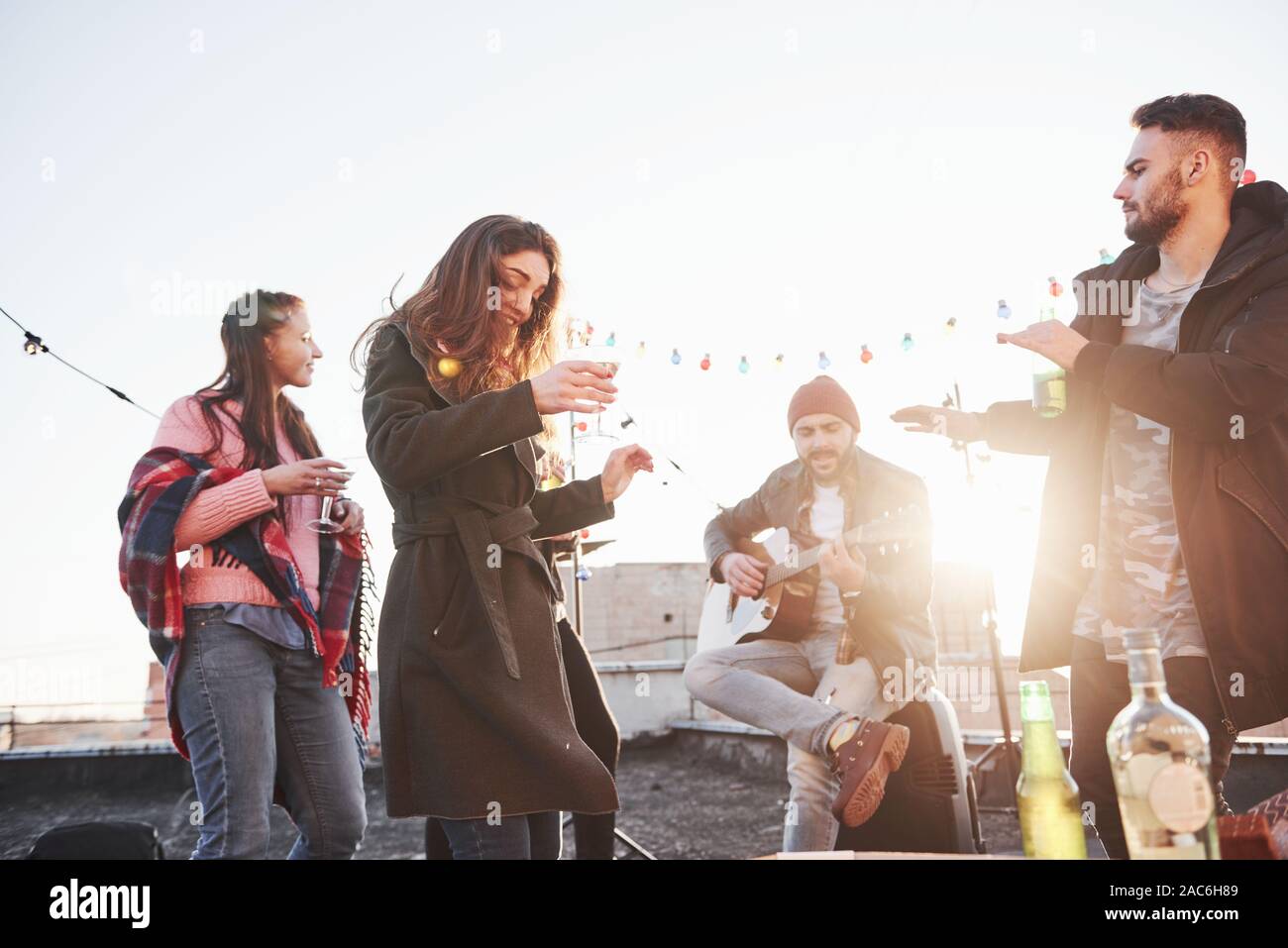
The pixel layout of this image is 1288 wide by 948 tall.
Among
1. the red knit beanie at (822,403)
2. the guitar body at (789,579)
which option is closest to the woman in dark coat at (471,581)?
the guitar body at (789,579)

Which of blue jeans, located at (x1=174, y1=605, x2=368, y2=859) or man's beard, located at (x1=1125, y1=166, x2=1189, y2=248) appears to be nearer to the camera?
blue jeans, located at (x1=174, y1=605, x2=368, y2=859)

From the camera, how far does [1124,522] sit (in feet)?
8.21

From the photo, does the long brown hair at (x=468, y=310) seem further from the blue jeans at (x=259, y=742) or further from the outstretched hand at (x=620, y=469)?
the blue jeans at (x=259, y=742)

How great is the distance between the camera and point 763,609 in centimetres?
396

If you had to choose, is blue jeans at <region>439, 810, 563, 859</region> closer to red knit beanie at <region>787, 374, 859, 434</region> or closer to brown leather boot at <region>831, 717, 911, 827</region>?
brown leather boot at <region>831, 717, 911, 827</region>

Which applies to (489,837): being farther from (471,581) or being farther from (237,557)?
(237,557)

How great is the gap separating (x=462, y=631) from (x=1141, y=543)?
5.58 feet

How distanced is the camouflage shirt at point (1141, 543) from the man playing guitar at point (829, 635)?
74cm

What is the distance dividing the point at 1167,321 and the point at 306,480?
2.34 metres

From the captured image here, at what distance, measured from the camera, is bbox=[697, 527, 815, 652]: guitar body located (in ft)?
12.4

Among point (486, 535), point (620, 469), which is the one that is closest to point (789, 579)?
point (620, 469)

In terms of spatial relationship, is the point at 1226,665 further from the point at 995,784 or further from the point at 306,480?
the point at 995,784

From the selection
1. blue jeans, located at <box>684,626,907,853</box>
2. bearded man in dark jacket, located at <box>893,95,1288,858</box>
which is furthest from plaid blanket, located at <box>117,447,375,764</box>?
bearded man in dark jacket, located at <box>893,95,1288,858</box>

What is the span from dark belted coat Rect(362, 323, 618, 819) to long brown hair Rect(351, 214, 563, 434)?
8cm
